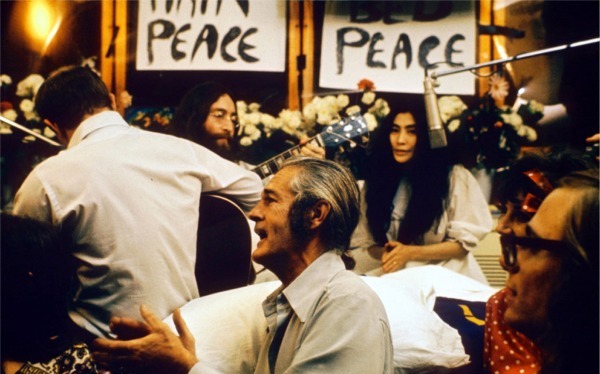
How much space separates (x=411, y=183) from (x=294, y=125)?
0.82 meters

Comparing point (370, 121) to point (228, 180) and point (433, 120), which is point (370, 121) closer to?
point (433, 120)

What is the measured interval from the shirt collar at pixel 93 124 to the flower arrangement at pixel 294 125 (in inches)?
50.8

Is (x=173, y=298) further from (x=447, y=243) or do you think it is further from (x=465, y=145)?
(x=465, y=145)

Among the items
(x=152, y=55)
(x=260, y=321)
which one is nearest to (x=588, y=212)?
(x=260, y=321)

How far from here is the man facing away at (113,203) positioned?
7.95 ft

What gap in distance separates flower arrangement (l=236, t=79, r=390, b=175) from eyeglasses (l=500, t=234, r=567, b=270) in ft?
7.27

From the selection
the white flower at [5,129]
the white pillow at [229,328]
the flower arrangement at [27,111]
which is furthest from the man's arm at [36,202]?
the white flower at [5,129]

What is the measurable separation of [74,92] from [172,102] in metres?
1.67

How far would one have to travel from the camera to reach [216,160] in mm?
2785

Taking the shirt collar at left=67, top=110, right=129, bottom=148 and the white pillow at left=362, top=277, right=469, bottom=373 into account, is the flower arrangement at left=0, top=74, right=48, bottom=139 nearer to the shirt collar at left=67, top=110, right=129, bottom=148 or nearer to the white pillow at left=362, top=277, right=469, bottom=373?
the shirt collar at left=67, top=110, right=129, bottom=148

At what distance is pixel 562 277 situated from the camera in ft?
4.71

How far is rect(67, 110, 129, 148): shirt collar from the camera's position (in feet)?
8.55

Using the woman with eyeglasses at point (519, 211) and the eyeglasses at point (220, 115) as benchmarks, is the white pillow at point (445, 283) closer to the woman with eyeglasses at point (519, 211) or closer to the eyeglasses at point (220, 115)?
the woman with eyeglasses at point (519, 211)

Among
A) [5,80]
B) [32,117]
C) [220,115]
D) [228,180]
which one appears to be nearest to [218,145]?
[220,115]
